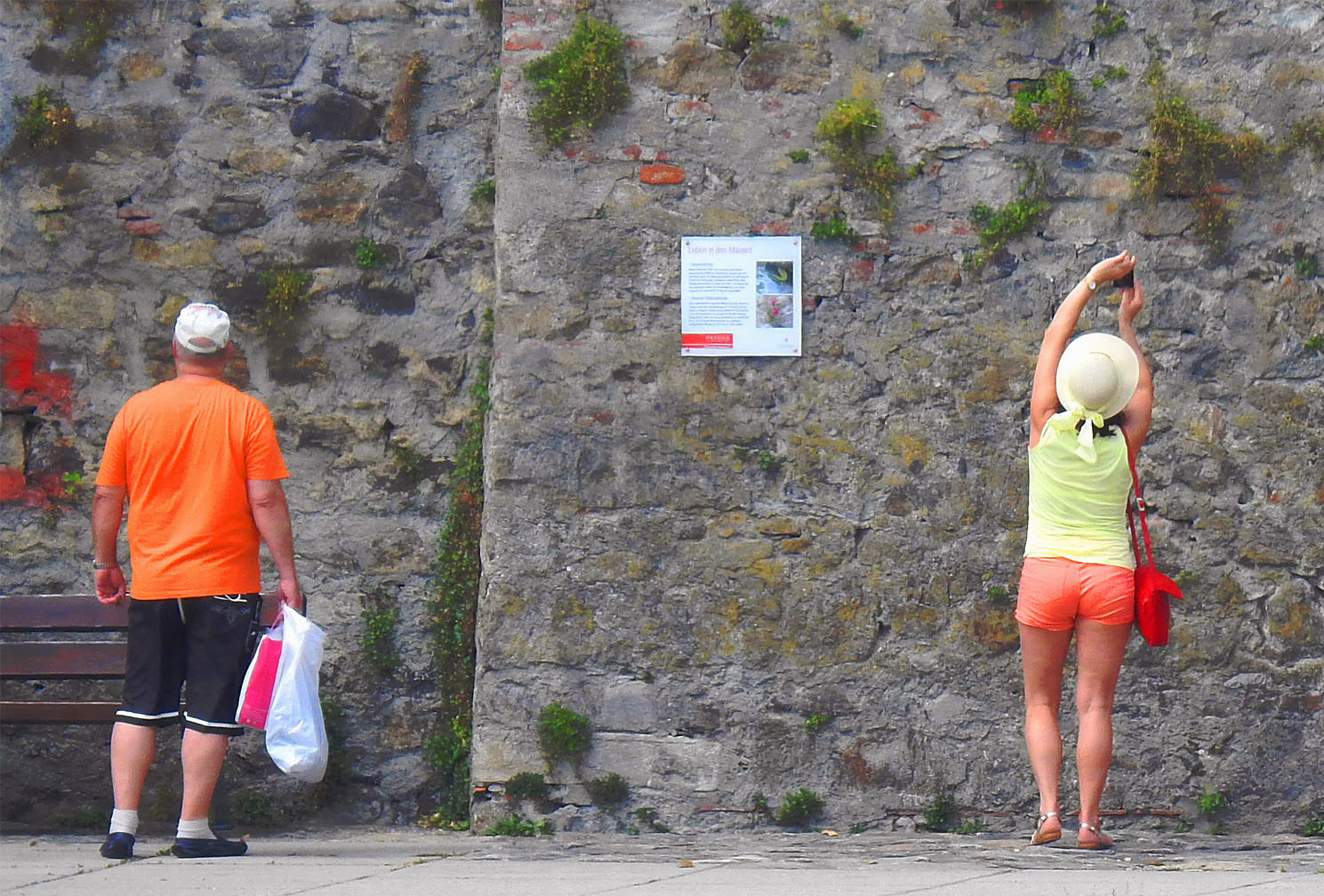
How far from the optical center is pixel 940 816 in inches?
192

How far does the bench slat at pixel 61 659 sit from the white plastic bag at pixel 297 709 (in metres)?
1.09

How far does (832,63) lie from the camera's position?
5.02m

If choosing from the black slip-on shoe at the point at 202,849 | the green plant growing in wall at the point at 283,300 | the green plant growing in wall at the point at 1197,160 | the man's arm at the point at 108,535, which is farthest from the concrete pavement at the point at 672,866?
the green plant growing in wall at the point at 1197,160

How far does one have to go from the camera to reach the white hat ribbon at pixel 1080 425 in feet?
13.7

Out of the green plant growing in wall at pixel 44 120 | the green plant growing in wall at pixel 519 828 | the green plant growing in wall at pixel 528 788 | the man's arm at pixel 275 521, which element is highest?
the green plant growing in wall at pixel 44 120

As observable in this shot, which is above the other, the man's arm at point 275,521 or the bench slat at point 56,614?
the man's arm at point 275,521

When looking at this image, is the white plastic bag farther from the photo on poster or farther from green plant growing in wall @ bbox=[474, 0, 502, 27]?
green plant growing in wall @ bbox=[474, 0, 502, 27]

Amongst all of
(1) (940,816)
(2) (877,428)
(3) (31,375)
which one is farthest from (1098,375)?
(3) (31,375)

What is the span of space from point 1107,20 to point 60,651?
4145mm

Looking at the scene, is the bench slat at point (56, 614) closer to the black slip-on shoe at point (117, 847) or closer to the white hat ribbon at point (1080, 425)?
the black slip-on shoe at point (117, 847)

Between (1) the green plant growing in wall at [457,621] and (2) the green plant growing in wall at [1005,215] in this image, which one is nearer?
(2) the green plant growing in wall at [1005,215]

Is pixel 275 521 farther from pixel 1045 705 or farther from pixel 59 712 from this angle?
pixel 1045 705

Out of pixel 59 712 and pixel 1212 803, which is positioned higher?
pixel 59 712

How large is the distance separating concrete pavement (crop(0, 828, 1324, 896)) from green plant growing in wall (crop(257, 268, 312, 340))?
1.76m
